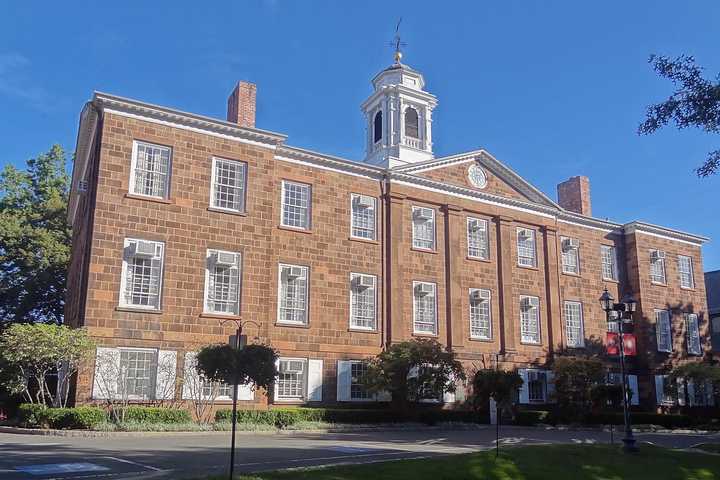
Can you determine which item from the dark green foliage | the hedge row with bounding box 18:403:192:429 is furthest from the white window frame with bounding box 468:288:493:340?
the dark green foliage

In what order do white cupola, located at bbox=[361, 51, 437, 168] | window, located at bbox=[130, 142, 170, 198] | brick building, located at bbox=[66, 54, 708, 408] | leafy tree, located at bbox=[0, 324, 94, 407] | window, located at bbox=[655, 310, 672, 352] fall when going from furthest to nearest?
window, located at bbox=[655, 310, 672, 352] → white cupola, located at bbox=[361, 51, 437, 168] → window, located at bbox=[130, 142, 170, 198] → brick building, located at bbox=[66, 54, 708, 408] → leafy tree, located at bbox=[0, 324, 94, 407]

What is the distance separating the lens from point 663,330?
39688mm

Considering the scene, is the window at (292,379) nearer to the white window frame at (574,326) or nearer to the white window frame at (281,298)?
the white window frame at (281,298)

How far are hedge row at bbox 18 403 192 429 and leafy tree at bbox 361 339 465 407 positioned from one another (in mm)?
7495

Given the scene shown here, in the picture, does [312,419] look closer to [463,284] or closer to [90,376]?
[90,376]

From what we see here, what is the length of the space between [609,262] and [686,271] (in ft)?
21.0

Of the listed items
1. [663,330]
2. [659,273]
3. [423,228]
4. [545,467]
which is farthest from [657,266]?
[545,467]

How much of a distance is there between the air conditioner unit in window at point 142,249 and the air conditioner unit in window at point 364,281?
8.66 metres

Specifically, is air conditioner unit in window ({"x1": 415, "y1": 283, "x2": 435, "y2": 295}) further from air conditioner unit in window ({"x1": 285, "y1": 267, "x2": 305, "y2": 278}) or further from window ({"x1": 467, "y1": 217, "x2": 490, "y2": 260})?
air conditioner unit in window ({"x1": 285, "y1": 267, "x2": 305, "y2": 278})

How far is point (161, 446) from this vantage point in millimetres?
17219

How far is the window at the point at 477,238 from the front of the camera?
33.3 meters

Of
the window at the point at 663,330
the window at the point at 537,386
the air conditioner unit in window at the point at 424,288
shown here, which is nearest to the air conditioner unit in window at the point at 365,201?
the air conditioner unit in window at the point at 424,288

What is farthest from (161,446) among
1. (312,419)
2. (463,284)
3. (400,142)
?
(400,142)

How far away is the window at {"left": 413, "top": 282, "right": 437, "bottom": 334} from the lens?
30.7 m
